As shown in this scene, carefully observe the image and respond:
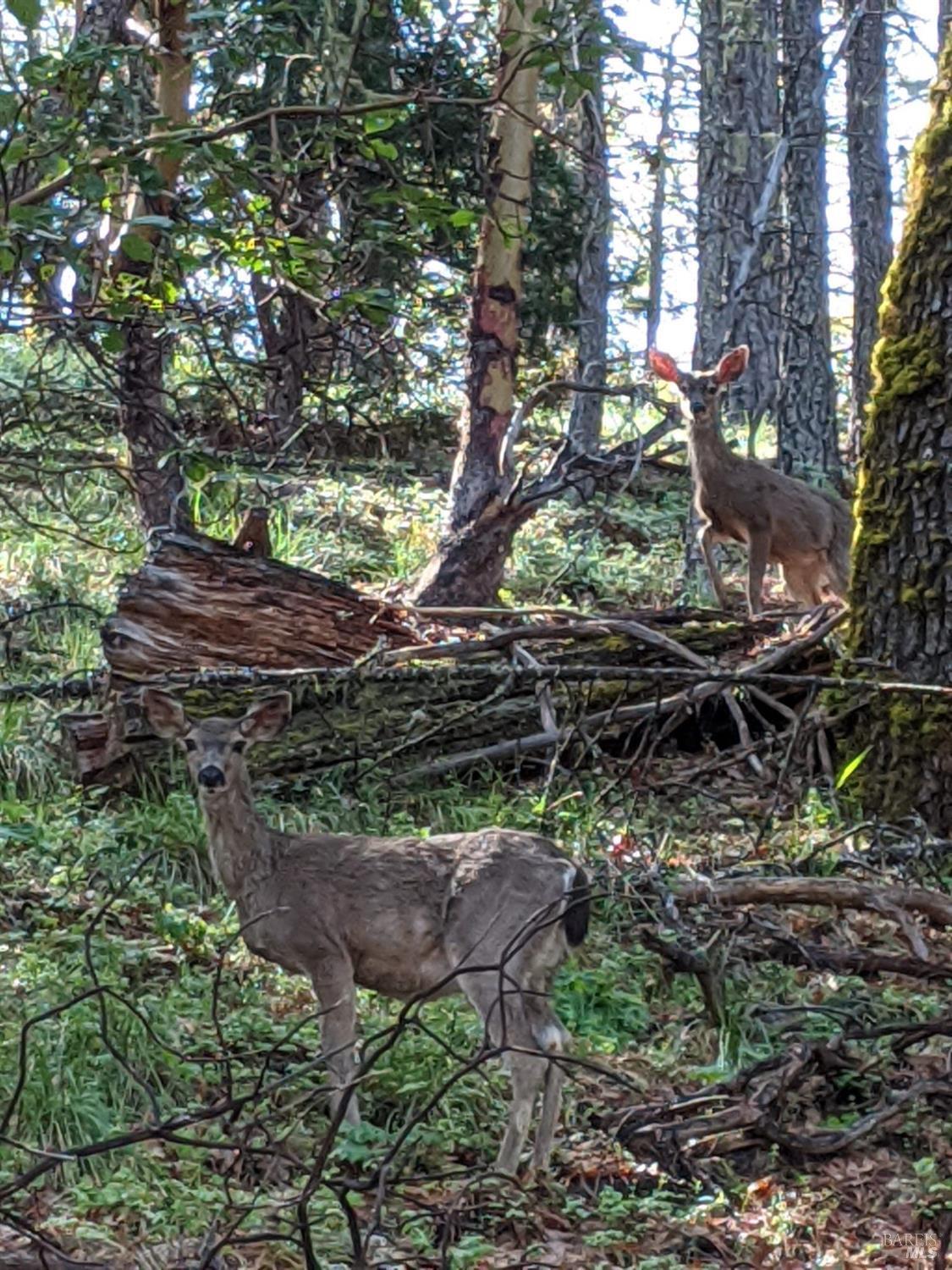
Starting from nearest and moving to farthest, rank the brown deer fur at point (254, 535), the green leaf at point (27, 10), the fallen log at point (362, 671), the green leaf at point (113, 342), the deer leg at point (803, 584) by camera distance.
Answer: the green leaf at point (27, 10) → the green leaf at point (113, 342) → the fallen log at point (362, 671) → the brown deer fur at point (254, 535) → the deer leg at point (803, 584)

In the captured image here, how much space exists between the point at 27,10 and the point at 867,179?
16.3m

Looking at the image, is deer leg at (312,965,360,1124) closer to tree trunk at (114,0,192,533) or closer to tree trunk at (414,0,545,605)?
tree trunk at (114,0,192,533)

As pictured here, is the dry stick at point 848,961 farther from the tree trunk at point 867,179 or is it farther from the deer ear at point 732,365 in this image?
the tree trunk at point 867,179

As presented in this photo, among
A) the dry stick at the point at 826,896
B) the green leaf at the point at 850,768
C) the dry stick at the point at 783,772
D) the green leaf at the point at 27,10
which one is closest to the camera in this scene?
the green leaf at the point at 27,10

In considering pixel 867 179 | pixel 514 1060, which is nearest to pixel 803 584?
pixel 514 1060

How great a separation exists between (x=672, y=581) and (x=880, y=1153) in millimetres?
7947

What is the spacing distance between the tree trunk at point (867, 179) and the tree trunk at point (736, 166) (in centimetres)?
93

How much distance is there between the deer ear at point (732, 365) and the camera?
38.4 feet

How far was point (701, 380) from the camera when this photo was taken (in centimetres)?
1216

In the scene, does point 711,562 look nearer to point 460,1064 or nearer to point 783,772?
point 783,772

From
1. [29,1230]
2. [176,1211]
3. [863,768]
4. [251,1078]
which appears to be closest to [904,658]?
[863,768]

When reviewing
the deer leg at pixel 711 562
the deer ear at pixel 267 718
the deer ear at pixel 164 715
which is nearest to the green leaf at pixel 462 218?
the deer ear at pixel 267 718

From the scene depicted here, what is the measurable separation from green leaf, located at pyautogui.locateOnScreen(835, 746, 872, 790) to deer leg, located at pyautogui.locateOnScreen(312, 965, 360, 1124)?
11.2 ft

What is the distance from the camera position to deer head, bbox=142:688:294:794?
20.6 feet
